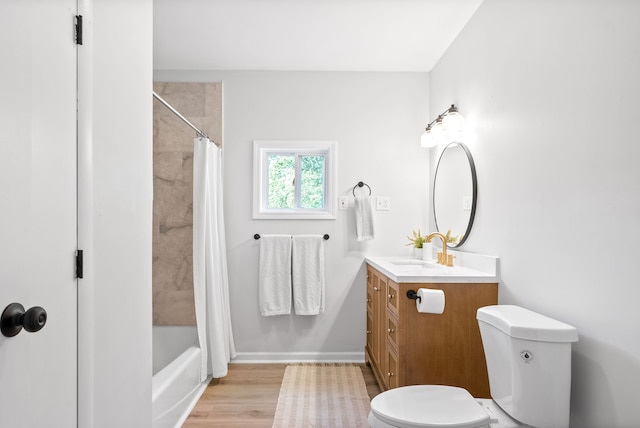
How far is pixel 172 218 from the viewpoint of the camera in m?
2.91

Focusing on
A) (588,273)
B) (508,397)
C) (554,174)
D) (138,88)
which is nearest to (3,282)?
(138,88)

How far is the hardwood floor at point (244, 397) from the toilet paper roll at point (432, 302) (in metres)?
0.97

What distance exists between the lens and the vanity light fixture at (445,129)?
234 cm

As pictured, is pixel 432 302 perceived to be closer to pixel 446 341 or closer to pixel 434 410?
pixel 446 341

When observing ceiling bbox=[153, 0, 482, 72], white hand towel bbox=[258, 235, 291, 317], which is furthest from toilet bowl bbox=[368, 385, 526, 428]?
ceiling bbox=[153, 0, 482, 72]

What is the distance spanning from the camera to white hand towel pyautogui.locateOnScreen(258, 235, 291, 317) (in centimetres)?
289

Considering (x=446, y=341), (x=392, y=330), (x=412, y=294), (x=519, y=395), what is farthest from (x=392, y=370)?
(x=519, y=395)

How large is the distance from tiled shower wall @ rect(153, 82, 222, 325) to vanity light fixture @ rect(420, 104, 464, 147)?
1.87 meters

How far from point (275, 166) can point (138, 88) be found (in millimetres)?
1854

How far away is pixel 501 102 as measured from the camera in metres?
1.88

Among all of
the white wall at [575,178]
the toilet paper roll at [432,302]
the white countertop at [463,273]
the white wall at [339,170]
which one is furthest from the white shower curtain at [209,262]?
the white wall at [575,178]

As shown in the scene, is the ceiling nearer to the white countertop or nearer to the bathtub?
the white countertop

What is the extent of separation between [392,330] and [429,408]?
0.72m

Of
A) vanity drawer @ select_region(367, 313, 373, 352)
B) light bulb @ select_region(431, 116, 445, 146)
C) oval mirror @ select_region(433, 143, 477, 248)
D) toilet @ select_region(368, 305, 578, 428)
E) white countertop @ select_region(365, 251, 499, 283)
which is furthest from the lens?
vanity drawer @ select_region(367, 313, 373, 352)
